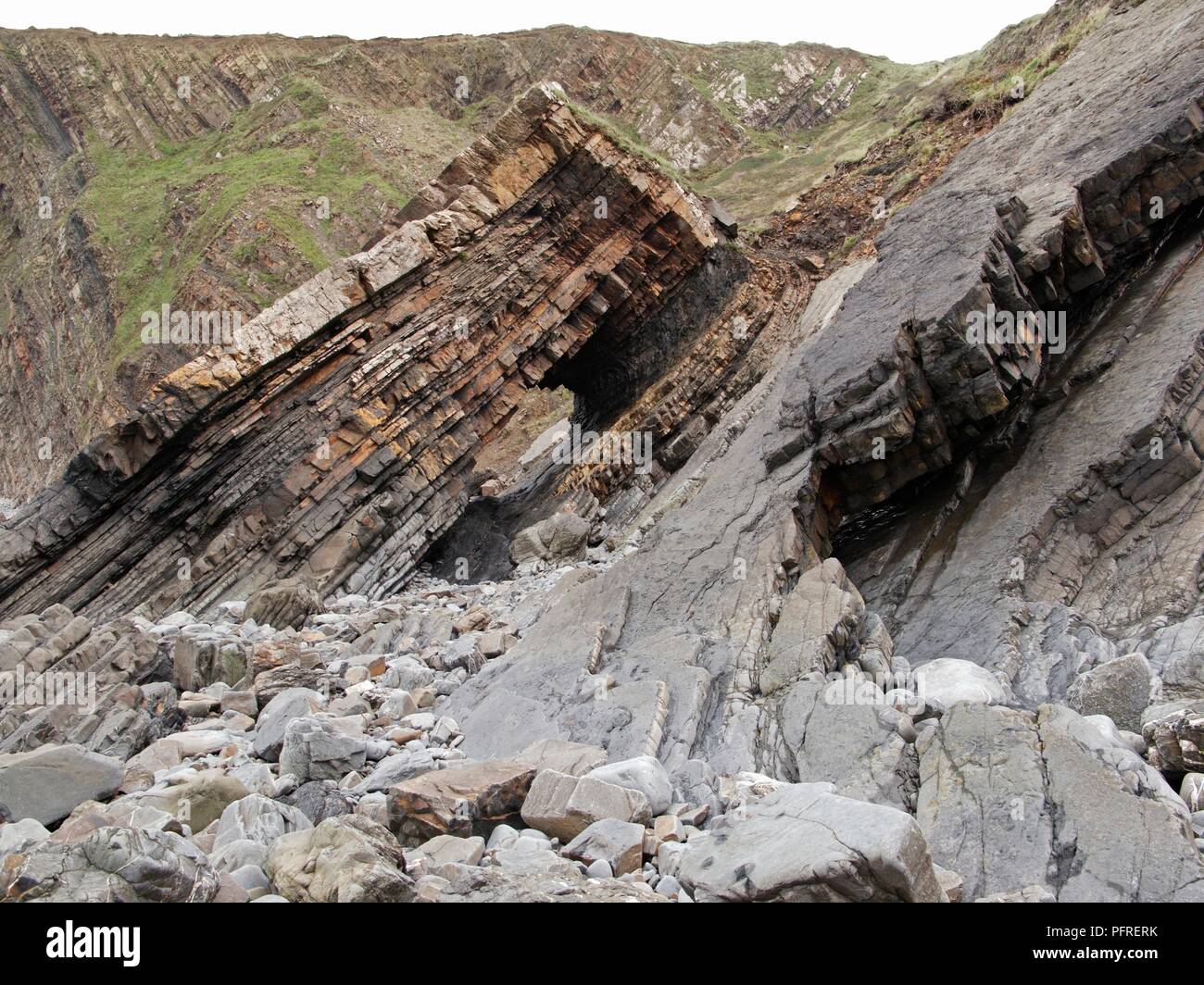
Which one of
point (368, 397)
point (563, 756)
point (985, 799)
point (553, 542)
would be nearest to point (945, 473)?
point (985, 799)

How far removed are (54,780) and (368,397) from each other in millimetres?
11010

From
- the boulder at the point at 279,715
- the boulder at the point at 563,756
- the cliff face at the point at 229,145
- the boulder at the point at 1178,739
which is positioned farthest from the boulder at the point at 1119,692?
the cliff face at the point at 229,145

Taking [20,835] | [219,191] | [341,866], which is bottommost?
[20,835]

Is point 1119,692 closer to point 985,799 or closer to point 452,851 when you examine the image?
point 985,799

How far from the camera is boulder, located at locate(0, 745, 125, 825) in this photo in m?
6.70

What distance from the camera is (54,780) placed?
700cm

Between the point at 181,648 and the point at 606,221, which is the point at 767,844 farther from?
the point at 606,221

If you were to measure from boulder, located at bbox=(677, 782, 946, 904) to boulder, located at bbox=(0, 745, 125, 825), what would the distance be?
16.0 ft

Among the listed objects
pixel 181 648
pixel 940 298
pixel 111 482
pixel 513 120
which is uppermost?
pixel 513 120

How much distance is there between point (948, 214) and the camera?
12648mm

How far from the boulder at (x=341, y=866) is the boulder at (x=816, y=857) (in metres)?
1.50

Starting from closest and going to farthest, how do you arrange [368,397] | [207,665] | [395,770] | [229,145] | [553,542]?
1. [395,770]
2. [207,665]
3. [368,397]
4. [553,542]
5. [229,145]
